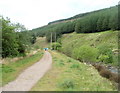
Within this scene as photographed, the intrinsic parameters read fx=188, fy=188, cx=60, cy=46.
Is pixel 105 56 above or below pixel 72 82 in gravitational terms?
below

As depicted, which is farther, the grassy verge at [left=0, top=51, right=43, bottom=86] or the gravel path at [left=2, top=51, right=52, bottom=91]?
the grassy verge at [left=0, top=51, right=43, bottom=86]

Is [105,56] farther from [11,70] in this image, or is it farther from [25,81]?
[25,81]

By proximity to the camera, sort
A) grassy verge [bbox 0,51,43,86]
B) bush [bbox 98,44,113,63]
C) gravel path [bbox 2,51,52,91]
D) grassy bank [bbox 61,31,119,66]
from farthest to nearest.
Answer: bush [bbox 98,44,113,63] → grassy bank [bbox 61,31,119,66] → grassy verge [bbox 0,51,43,86] → gravel path [bbox 2,51,52,91]

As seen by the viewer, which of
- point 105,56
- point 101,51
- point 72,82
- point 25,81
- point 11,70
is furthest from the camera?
point 101,51

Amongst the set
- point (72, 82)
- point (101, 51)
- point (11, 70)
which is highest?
point (72, 82)

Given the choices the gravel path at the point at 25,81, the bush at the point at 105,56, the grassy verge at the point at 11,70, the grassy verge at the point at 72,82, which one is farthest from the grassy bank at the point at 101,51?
the gravel path at the point at 25,81

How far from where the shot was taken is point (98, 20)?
289 ft

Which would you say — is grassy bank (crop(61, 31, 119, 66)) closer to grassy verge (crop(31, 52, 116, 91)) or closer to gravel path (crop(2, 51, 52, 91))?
grassy verge (crop(31, 52, 116, 91))

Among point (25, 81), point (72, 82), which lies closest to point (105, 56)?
point (25, 81)

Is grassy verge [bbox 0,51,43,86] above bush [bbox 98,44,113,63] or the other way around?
above

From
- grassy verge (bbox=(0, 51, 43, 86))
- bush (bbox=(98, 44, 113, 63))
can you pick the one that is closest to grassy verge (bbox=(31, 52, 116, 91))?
grassy verge (bbox=(0, 51, 43, 86))

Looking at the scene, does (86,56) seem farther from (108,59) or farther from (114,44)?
(114,44)

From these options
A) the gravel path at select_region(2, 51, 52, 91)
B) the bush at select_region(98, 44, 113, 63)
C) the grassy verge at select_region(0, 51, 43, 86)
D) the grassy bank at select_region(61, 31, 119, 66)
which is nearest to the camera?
the gravel path at select_region(2, 51, 52, 91)

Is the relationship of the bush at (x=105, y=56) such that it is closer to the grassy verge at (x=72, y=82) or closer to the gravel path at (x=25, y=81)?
the grassy verge at (x=72, y=82)
